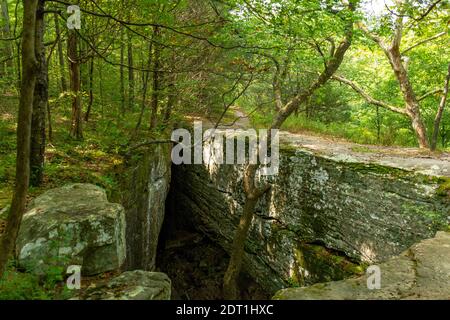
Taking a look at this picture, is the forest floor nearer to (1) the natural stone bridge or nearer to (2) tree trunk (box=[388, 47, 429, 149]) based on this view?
(1) the natural stone bridge

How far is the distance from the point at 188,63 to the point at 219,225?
16.6 feet

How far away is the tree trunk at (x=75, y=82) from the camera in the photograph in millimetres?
6922

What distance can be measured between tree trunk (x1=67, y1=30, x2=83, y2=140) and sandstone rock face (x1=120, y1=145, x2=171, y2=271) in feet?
4.84

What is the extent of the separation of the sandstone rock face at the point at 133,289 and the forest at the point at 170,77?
325 millimetres

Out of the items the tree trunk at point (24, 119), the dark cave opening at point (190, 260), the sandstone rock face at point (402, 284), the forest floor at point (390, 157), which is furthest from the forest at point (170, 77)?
the sandstone rock face at point (402, 284)

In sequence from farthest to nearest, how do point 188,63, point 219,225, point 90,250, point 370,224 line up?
1. point 219,225
2. point 188,63
3. point 370,224
4. point 90,250

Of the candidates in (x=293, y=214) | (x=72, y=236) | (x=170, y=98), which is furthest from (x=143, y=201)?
(x=72, y=236)

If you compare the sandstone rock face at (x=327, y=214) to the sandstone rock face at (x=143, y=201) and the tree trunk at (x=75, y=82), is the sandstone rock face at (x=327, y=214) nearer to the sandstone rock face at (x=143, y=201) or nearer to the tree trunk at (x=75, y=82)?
the sandstone rock face at (x=143, y=201)

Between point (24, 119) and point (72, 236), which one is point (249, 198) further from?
point (24, 119)

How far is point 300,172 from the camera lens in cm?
777

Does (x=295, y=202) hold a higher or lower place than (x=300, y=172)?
lower
